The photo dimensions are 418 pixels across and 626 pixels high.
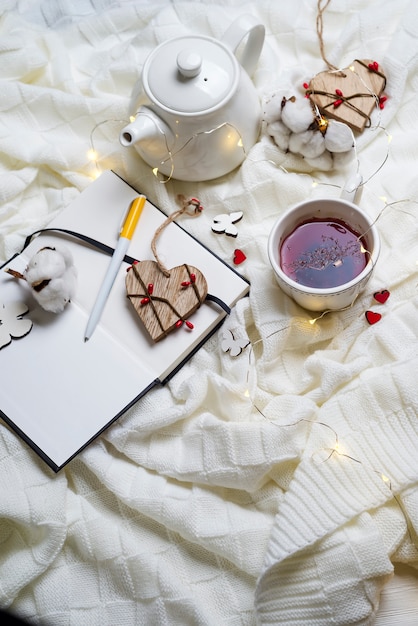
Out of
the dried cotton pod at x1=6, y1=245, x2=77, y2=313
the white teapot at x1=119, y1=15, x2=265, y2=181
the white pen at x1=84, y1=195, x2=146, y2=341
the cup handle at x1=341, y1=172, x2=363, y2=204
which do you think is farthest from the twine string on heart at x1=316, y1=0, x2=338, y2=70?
the dried cotton pod at x1=6, y1=245, x2=77, y2=313

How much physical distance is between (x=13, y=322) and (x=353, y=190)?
0.46 m

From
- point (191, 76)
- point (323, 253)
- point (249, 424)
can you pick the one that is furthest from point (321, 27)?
point (249, 424)

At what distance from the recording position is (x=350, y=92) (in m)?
0.91

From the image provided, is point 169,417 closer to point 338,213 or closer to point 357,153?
point 338,213

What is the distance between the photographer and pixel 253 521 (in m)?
0.80

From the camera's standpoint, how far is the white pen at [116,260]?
868mm

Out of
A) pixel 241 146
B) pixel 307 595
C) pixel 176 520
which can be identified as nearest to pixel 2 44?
pixel 241 146

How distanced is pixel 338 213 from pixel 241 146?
0.16m

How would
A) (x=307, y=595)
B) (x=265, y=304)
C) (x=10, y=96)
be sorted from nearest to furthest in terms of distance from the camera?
(x=307, y=595)
(x=265, y=304)
(x=10, y=96)

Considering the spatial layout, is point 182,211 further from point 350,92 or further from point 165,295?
point 350,92

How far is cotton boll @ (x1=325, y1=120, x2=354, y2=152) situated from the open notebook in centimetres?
21

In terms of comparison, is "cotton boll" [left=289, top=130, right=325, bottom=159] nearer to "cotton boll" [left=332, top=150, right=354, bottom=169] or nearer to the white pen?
"cotton boll" [left=332, top=150, right=354, bottom=169]

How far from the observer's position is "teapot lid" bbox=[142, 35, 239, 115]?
2.72 feet

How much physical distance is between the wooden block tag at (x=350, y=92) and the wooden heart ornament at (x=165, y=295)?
0.28 meters
